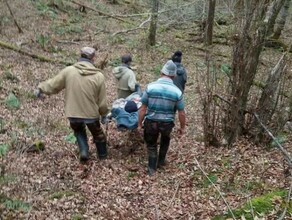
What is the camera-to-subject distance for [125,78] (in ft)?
28.8

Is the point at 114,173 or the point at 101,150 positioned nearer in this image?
the point at 114,173

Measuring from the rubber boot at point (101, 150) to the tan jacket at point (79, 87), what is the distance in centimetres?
67

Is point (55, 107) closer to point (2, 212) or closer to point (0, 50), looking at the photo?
point (0, 50)

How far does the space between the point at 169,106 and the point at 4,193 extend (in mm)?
2969

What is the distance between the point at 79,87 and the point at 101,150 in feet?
4.48

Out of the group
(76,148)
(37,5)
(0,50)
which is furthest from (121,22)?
(76,148)

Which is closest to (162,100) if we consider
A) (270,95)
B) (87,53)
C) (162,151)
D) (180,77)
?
(162,151)

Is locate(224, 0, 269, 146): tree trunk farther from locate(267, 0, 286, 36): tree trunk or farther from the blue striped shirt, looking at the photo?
the blue striped shirt

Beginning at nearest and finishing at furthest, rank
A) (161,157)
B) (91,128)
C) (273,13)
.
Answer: (91,128) < (161,157) < (273,13)

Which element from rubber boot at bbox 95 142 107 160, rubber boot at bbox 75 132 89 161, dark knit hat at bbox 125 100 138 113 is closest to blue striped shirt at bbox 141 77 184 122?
dark knit hat at bbox 125 100 138 113

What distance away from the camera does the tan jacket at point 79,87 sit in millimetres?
7055

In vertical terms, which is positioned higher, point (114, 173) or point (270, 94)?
point (270, 94)

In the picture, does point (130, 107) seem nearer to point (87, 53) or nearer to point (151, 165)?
point (151, 165)

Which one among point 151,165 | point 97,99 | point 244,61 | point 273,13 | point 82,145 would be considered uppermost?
point 273,13
